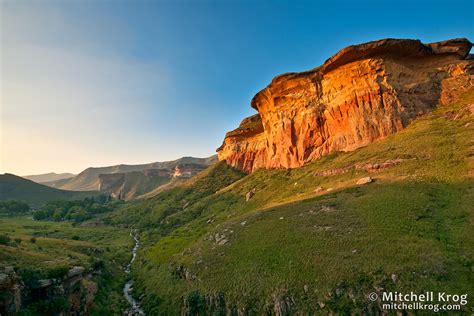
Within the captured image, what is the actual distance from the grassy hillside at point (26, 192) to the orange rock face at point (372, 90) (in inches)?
7021

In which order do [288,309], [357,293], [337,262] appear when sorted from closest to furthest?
[357,293] < [288,309] < [337,262]

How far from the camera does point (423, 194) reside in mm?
28031

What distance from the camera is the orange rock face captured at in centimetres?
4962

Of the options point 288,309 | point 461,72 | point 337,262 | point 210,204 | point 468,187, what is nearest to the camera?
point 288,309

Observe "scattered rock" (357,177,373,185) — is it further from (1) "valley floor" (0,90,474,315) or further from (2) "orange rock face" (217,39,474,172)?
(2) "orange rock face" (217,39,474,172)

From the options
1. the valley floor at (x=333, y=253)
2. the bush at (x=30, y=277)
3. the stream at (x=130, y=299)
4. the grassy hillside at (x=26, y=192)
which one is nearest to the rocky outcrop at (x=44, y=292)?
the bush at (x=30, y=277)

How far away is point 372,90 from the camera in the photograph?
5081 cm

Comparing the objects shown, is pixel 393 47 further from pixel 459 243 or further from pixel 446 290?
pixel 446 290

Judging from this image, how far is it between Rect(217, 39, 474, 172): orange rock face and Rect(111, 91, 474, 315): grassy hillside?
4.72m

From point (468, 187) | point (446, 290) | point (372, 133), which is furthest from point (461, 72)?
point (446, 290)

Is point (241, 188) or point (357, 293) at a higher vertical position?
point (241, 188)

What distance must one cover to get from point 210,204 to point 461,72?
2568 inches

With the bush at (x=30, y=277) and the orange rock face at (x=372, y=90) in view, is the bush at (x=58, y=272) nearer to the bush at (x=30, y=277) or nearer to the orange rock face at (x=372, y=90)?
the bush at (x=30, y=277)

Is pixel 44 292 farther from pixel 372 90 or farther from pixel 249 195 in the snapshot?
pixel 372 90
